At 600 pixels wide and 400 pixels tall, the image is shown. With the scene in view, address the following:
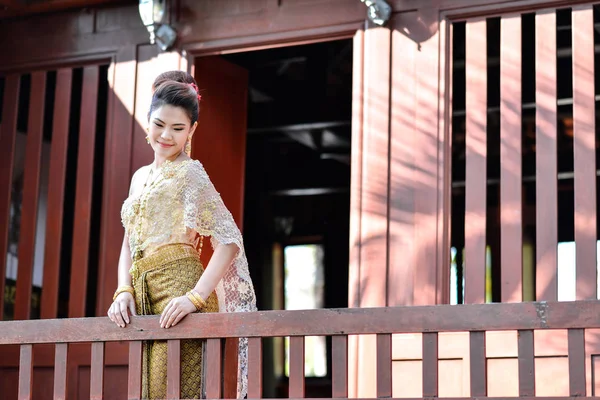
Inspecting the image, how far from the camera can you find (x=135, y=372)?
13.8 feet

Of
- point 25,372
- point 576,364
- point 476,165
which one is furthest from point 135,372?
point 476,165

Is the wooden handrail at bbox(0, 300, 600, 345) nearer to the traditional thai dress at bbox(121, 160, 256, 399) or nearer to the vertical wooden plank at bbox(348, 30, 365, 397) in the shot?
the traditional thai dress at bbox(121, 160, 256, 399)

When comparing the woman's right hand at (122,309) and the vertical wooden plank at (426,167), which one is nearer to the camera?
the woman's right hand at (122,309)

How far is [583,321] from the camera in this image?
3582 millimetres

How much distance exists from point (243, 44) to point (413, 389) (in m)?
2.17

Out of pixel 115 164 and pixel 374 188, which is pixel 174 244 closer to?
pixel 374 188

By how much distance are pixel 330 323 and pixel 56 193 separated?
3.02m

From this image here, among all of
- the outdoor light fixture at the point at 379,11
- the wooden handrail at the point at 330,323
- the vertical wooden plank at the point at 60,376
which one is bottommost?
the vertical wooden plank at the point at 60,376

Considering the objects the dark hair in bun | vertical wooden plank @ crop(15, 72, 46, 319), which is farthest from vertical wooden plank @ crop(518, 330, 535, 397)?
vertical wooden plank @ crop(15, 72, 46, 319)

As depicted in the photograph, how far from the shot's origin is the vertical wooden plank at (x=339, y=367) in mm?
3846

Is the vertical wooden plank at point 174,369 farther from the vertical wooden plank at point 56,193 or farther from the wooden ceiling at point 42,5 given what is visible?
the wooden ceiling at point 42,5

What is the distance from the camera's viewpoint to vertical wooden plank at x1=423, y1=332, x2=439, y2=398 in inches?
147

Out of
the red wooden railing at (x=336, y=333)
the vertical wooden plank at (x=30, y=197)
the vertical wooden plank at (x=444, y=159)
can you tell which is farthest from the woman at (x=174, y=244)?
the vertical wooden plank at (x=30, y=197)

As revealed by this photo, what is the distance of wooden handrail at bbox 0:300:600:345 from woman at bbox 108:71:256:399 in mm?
101
